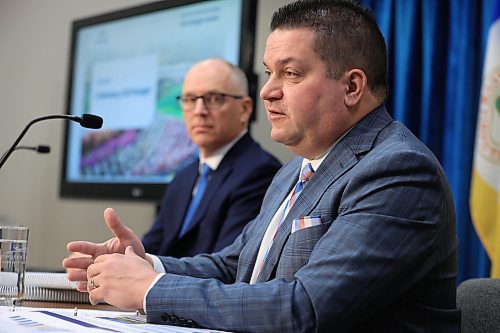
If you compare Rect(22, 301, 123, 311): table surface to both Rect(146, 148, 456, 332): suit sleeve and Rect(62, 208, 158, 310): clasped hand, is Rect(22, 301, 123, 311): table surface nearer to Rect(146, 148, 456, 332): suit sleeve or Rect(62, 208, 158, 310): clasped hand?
Rect(62, 208, 158, 310): clasped hand

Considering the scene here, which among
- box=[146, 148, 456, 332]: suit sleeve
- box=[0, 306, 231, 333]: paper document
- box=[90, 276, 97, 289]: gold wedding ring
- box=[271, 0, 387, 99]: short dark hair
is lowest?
box=[0, 306, 231, 333]: paper document

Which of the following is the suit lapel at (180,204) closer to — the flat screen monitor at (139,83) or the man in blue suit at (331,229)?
the flat screen monitor at (139,83)

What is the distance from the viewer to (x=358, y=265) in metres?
1.22

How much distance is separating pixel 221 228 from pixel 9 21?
3142 millimetres

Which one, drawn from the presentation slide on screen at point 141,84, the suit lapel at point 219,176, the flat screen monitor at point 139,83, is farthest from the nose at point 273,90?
the presentation slide on screen at point 141,84

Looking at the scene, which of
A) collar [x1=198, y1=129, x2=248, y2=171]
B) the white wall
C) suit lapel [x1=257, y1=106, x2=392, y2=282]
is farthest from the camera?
the white wall

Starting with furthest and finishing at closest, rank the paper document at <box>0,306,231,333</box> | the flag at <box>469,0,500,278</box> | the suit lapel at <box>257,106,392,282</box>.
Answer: the flag at <box>469,0,500,278</box> < the suit lapel at <box>257,106,392,282</box> < the paper document at <box>0,306,231,333</box>

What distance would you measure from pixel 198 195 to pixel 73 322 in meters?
1.73

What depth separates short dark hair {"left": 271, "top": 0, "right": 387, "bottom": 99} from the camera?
5.04 ft

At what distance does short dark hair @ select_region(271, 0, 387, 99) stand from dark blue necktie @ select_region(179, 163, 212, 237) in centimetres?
141

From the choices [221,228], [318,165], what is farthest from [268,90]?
[221,228]

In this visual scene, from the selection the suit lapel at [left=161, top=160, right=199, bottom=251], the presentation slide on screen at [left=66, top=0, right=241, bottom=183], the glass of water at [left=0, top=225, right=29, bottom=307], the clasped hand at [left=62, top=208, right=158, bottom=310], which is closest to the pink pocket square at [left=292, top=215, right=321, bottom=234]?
the clasped hand at [left=62, top=208, right=158, bottom=310]

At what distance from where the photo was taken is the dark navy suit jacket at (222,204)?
2.68m

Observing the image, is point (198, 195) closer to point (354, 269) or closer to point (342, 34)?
point (342, 34)
